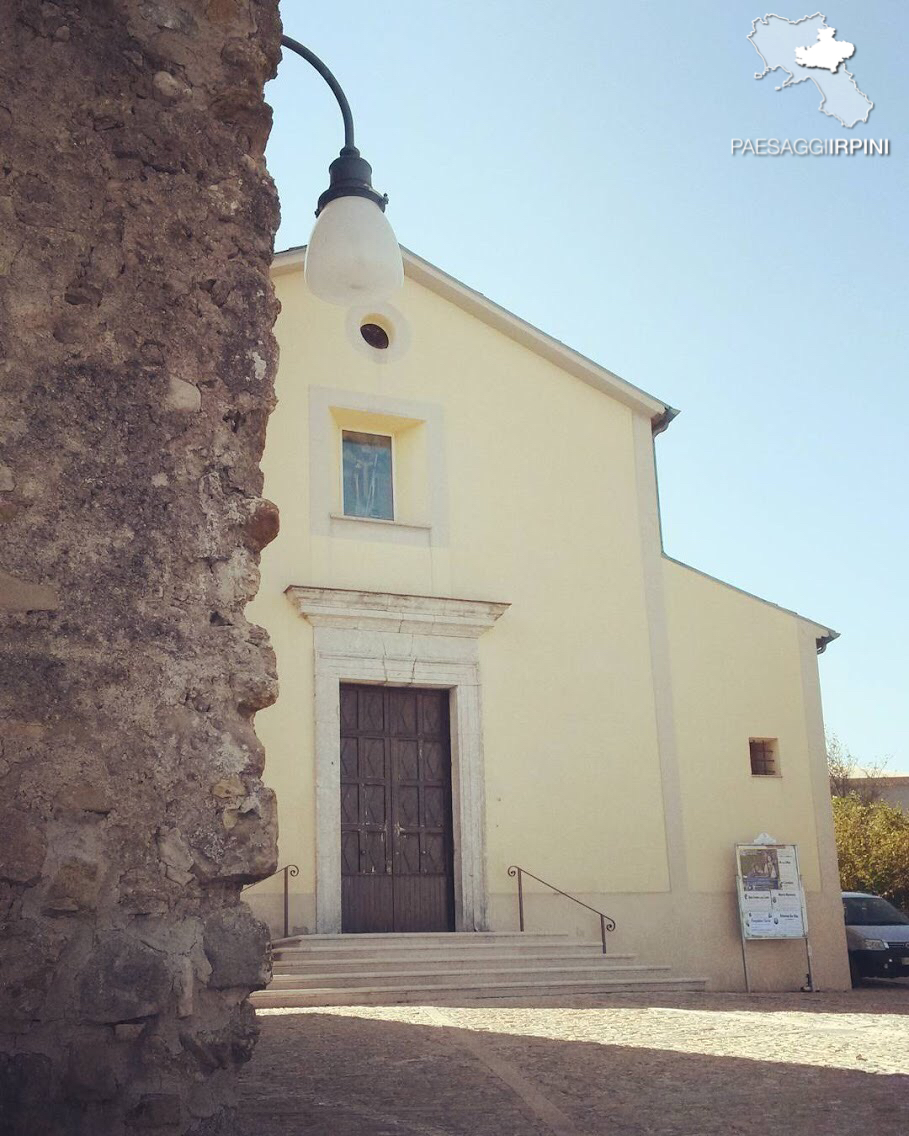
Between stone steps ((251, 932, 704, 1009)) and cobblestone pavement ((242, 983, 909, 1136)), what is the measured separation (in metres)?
2.30

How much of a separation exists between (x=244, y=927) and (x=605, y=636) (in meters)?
10.1

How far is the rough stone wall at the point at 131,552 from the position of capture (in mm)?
2943

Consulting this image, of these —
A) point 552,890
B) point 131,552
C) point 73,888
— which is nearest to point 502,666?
point 552,890

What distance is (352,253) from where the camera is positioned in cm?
493

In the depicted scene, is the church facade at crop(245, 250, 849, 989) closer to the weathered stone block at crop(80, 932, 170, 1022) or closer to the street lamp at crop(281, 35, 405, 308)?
the street lamp at crop(281, 35, 405, 308)

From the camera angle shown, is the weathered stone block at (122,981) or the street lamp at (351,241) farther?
the street lamp at (351,241)

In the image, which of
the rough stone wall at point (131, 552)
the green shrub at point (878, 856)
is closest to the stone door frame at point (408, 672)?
the rough stone wall at point (131, 552)

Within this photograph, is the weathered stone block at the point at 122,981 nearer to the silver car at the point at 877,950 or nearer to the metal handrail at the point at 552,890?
the metal handrail at the point at 552,890

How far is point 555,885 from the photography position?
11.9 m

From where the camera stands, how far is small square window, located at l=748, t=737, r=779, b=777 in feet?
44.3

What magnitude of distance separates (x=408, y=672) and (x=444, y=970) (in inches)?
123

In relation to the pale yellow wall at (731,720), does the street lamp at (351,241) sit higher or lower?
higher

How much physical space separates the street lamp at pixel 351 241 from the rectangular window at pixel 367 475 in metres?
7.53

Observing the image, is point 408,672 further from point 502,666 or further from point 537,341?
point 537,341
